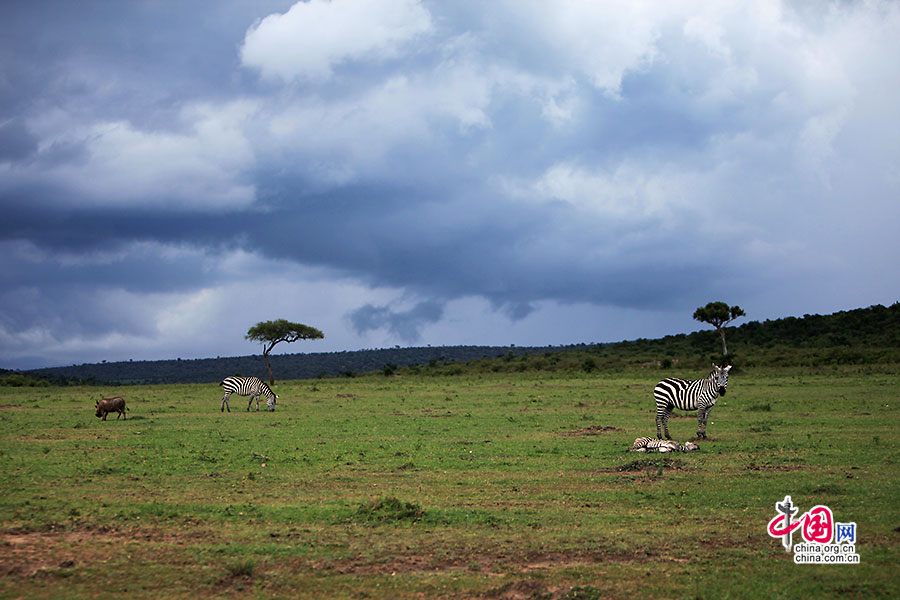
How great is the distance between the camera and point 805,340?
7338cm

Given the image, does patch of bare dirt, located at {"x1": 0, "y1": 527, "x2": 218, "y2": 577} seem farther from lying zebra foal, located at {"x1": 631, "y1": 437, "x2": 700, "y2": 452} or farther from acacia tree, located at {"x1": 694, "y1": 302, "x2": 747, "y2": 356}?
acacia tree, located at {"x1": 694, "y1": 302, "x2": 747, "y2": 356}

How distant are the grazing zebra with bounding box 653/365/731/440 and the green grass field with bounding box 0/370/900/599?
1.04 metres

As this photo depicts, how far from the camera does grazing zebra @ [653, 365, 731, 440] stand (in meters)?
22.0

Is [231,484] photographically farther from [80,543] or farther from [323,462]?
[80,543]

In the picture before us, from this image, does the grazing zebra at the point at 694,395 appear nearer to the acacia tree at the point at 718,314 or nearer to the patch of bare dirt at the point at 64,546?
the patch of bare dirt at the point at 64,546

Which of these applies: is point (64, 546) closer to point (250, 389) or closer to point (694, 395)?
point (694, 395)

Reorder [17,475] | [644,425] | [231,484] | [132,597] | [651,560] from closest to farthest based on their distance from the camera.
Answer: [132,597] → [651,560] → [231,484] → [17,475] → [644,425]

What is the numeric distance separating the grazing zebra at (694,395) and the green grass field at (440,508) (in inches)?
40.8

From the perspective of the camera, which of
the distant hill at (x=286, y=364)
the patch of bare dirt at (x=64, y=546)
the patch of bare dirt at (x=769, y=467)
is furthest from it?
the distant hill at (x=286, y=364)

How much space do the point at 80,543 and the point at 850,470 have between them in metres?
15.1

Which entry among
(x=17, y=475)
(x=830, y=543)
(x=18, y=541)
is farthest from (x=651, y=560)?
(x=17, y=475)

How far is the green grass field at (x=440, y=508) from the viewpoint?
9445 millimetres

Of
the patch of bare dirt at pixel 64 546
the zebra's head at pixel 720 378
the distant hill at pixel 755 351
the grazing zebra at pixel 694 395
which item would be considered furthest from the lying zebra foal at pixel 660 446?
the distant hill at pixel 755 351

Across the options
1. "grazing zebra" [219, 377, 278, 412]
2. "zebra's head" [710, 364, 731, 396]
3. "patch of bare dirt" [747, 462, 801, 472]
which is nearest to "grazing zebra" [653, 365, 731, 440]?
"zebra's head" [710, 364, 731, 396]
